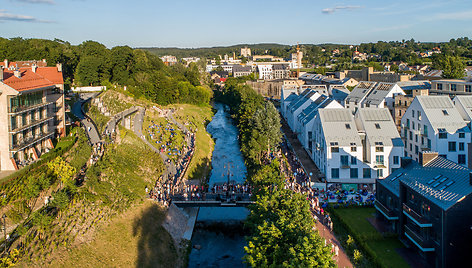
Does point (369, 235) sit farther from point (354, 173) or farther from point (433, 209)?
point (354, 173)

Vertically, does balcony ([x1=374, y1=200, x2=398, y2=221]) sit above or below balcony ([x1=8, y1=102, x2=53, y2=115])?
below

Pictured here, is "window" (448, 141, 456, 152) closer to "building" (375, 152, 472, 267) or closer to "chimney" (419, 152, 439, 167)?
"building" (375, 152, 472, 267)

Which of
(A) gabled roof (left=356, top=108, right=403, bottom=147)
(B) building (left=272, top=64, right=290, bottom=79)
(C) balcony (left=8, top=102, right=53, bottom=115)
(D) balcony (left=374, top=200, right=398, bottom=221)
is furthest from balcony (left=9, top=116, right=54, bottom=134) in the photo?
(B) building (left=272, top=64, right=290, bottom=79)

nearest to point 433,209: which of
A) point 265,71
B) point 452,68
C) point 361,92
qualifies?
point 361,92

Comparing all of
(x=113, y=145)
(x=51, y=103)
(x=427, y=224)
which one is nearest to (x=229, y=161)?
(x=113, y=145)

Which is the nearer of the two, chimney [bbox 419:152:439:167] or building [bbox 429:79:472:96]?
chimney [bbox 419:152:439:167]

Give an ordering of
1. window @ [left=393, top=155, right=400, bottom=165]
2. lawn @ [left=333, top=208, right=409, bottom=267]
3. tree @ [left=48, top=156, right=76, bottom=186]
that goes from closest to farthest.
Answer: lawn @ [left=333, top=208, right=409, bottom=267]
tree @ [left=48, top=156, right=76, bottom=186]
window @ [left=393, top=155, right=400, bottom=165]
